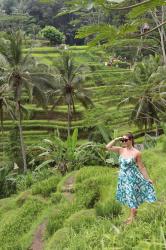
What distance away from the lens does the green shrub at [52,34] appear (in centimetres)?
6234

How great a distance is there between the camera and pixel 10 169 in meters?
25.8

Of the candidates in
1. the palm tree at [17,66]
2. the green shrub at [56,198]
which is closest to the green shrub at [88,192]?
the green shrub at [56,198]

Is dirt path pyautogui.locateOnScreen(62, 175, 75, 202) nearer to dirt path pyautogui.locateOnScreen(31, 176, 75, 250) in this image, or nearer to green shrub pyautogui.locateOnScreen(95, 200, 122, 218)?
dirt path pyautogui.locateOnScreen(31, 176, 75, 250)

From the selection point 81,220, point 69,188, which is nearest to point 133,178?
point 81,220

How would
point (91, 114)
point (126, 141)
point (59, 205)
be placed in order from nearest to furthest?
1. point (126, 141)
2. point (59, 205)
3. point (91, 114)

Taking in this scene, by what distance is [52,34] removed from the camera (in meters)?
62.9

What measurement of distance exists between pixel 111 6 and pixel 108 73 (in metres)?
44.0

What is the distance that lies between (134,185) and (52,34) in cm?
5890

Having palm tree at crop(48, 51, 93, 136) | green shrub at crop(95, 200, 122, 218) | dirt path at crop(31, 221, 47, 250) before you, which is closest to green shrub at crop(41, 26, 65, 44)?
palm tree at crop(48, 51, 93, 136)

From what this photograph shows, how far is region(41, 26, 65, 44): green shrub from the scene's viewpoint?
205 ft

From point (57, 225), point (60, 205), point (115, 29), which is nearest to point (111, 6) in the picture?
point (115, 29)

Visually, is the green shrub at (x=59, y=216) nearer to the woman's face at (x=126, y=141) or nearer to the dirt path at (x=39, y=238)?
the dirt path at (x=39, y=238)

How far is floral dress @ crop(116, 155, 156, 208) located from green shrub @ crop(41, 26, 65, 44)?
5816cm

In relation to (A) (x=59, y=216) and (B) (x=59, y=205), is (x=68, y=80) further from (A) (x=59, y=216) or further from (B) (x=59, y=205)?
(A) (x=59, y=216)
